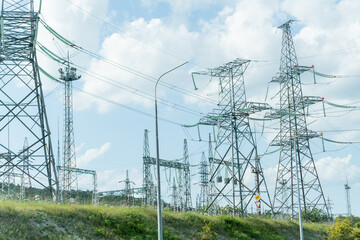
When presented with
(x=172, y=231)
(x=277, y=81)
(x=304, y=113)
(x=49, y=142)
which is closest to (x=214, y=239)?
(x=172, y=231)

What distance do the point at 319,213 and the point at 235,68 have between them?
72.3ft

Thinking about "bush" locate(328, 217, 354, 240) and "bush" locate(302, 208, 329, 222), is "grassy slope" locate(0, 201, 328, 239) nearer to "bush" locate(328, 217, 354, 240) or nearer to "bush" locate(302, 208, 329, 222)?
"bush" locate(328, 217, 354, 240)

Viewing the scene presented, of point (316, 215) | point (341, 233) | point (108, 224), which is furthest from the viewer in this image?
point (316, 215)

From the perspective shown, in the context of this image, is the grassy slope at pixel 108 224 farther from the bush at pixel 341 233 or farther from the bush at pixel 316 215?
the bush at pixel 316 215

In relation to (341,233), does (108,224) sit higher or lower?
higher

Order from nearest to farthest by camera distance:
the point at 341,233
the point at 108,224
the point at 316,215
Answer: the point at 108,224 < the point at 341,233 < the point at 316,215

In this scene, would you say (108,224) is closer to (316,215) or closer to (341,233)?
(341,233)

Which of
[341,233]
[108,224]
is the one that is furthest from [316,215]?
[108,224]

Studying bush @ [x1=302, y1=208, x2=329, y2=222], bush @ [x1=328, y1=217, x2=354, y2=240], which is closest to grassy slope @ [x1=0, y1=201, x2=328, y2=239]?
bush @ [x1=328, y1=217, x2=354, y2=240]

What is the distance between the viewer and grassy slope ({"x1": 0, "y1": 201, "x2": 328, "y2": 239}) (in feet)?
68.5

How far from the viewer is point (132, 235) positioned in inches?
1005

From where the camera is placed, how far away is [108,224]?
25172mm

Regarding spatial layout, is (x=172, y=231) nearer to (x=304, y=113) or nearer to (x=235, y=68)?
(x=235, y=68)

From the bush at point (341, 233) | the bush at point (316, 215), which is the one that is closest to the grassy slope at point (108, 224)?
the bush at point (341, 233)
